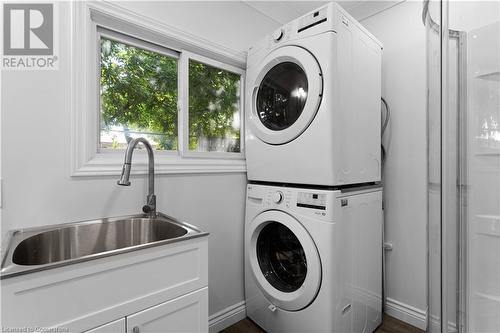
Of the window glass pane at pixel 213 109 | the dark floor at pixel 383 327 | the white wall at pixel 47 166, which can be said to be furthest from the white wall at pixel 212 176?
the window glass pane at pixel 213 109

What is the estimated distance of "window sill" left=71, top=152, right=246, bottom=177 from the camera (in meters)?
1.34

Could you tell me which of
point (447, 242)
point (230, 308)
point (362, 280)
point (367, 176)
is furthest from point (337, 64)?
point (230, 308)

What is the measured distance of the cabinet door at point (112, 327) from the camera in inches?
34.4

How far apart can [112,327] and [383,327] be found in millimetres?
1830

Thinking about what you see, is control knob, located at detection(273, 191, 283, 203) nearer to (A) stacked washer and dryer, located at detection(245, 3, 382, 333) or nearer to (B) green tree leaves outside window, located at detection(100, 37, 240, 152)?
(A) stacked washer and dryer, located at detection(245, 3, 382, 333)

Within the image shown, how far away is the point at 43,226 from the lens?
3.95 ft

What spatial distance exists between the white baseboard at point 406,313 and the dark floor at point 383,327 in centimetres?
4

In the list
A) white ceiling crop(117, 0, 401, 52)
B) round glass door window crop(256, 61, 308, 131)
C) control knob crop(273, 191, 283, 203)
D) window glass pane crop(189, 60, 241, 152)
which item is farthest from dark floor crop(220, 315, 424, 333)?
Result: white ceiling crop(117, 0, 401, 52)

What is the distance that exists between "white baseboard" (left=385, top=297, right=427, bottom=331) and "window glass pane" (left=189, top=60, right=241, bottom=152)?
1.71m

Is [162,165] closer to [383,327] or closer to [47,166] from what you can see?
[47,166]

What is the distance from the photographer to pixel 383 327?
187cm

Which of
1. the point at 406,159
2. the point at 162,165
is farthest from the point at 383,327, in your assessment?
the point at 162,165

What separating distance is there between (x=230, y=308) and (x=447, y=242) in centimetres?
157

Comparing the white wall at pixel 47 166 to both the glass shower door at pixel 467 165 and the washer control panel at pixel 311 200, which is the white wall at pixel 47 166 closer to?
the washer control panel at pixel 311 200
